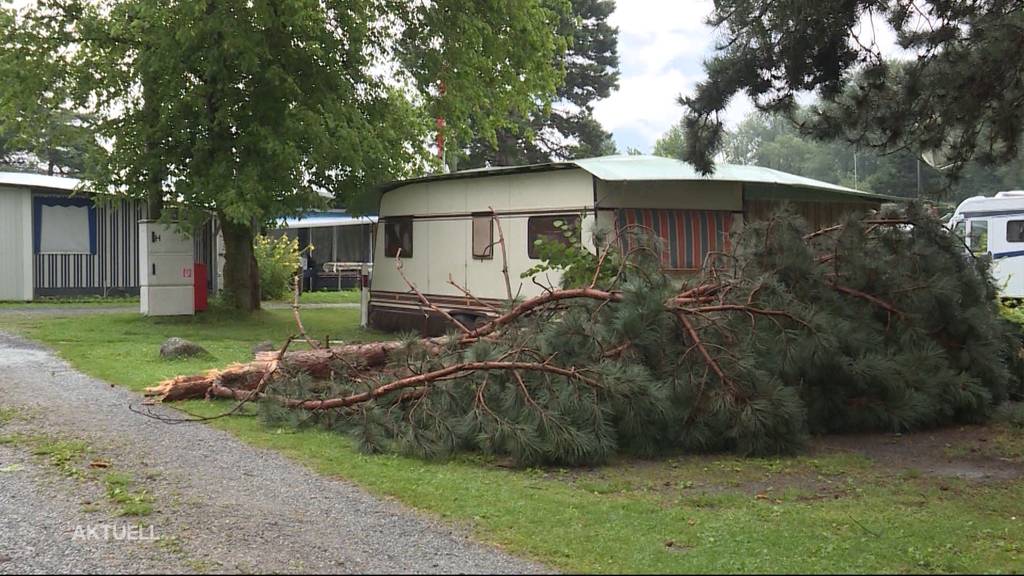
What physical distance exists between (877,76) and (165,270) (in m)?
12.3

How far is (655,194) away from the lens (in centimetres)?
1238

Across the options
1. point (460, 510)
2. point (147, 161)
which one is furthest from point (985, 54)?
point (147, 161)

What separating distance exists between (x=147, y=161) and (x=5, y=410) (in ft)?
Answer: 26.1

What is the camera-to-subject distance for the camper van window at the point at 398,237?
1534cm

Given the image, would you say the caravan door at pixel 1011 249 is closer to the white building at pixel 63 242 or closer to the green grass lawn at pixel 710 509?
the green grass lawn at pixel 710 509

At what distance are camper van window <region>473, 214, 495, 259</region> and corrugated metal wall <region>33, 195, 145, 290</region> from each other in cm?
1079

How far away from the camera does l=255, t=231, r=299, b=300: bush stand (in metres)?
23.4

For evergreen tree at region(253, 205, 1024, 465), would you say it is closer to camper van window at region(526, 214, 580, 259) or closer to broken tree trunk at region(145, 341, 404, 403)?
broken tree trunk at region(145, 341, 404, 403)

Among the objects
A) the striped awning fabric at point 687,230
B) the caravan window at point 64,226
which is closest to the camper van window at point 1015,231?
the striped awning fabric at point 687,230

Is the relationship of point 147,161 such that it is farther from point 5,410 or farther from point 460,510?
point 460,510

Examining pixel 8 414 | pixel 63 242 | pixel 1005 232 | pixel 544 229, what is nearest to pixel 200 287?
pixel 63 242

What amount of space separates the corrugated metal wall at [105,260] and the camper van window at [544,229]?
12088 mm

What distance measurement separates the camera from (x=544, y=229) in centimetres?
1254

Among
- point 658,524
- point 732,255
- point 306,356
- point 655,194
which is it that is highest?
point 655,194
